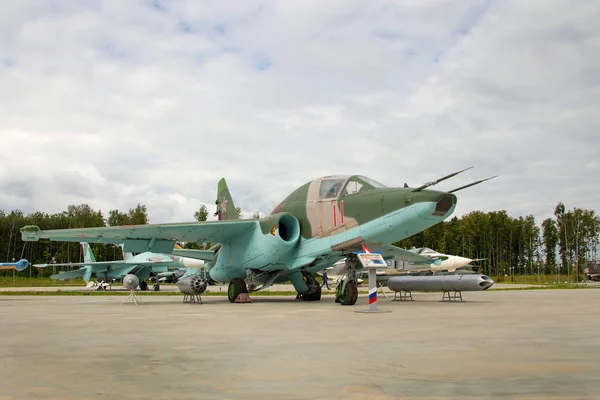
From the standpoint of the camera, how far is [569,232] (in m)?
78.9

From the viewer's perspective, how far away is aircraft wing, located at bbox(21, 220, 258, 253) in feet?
51.6

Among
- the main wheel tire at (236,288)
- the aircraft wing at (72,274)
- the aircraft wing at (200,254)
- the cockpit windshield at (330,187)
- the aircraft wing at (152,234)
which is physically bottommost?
the aircraft wing at (72,274)

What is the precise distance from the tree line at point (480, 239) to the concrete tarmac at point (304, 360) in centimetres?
6669

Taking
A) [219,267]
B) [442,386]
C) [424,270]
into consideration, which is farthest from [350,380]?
[424,270]

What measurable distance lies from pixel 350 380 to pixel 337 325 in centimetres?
448

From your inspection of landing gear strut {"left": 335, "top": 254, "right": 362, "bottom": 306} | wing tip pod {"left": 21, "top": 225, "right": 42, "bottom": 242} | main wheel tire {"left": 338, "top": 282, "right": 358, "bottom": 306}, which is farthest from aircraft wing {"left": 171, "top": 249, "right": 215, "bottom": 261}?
main wheel tire {"left": 338, "top": 282, "right": 358, "bottom": 306}

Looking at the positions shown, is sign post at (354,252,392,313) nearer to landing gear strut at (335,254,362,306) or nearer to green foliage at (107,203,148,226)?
landing gear strut at (335,254,362,306)

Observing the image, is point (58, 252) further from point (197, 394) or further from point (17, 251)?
point (197, 394)

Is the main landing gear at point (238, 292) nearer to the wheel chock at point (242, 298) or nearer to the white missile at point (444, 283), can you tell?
the wheel chock at point (242, 298)

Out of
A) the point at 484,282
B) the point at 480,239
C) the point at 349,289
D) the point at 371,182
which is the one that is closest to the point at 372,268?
the point at 349,289

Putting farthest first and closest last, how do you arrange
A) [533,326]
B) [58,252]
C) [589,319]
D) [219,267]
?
[58,252]
[219,267]
[589,319]
[533,326]

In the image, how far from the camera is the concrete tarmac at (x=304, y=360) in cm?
395

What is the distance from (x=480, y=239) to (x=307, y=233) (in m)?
69.9

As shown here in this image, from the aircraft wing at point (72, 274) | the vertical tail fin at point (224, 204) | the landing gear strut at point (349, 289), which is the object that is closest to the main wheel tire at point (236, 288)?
the landing gear strut at point (349, 289)
